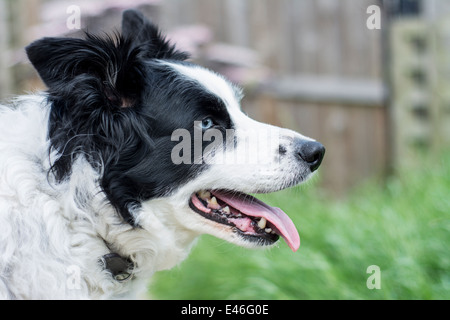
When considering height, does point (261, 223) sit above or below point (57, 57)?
below

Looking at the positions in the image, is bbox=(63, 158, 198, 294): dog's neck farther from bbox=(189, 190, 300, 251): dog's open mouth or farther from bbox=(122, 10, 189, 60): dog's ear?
bbox=(122, 10, 189, 60): dog's ear

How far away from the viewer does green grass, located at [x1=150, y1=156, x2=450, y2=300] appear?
10.2ft

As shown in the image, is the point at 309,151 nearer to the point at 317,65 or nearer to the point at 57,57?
the point at 57,57

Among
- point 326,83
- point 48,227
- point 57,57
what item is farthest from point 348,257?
point 326,83

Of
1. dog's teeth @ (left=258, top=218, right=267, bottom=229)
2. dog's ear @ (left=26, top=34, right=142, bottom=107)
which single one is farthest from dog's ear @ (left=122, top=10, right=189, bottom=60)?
dog's teeth @ (left=258, top=218, right=267, bottom=229)

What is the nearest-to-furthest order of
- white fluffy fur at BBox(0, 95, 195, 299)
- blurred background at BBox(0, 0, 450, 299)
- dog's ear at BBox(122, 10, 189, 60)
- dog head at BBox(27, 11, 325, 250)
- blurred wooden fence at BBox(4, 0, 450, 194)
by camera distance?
white fluffy fur at BBox(0, 95, 195, 299) → dog head at BBox(27, 11, 325, 250) → dog's ear at BBox(122, 10, 189, 60) → blurred background at BBox(0, 0, 450, 299) → blurred wooden fence at BBox(4, 0, 450, 194)

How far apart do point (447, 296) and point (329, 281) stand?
686 mm

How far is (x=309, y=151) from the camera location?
7.50ft

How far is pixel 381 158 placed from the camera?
5.87 metres

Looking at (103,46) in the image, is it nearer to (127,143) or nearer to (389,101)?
(127,143)

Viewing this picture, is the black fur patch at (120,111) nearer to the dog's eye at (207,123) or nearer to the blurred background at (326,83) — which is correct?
the dog's eye at (207,123)

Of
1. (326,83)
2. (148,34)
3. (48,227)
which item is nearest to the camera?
(48,227)

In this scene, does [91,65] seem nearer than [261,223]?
Yes

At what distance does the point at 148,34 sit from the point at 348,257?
1.95 m
